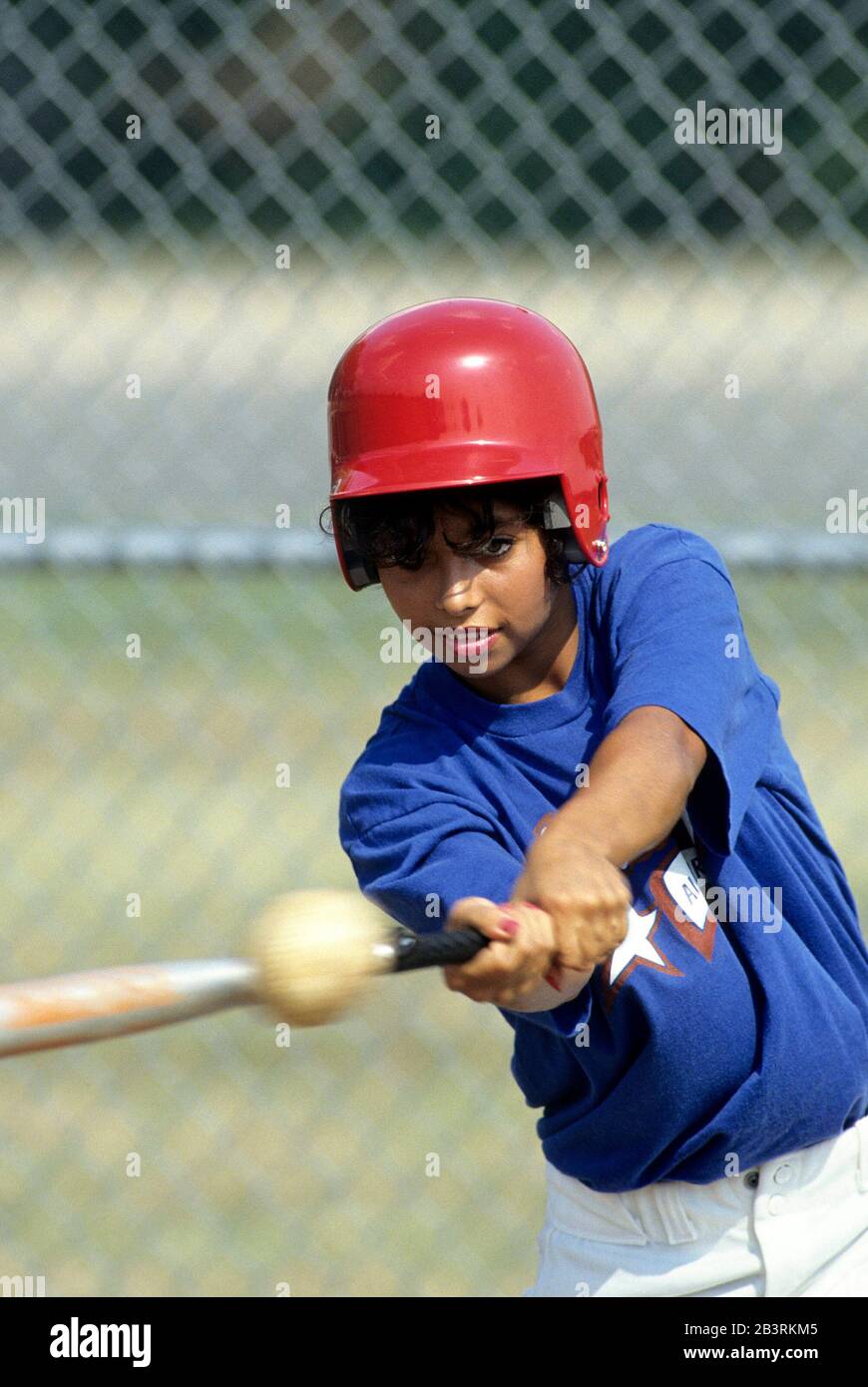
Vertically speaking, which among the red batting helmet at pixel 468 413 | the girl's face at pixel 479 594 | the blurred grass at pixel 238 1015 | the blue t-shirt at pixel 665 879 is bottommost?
the blurred grass at pixel 238 1015

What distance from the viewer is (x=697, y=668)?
5.95 feet

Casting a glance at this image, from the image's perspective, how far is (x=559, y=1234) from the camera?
7.01 ft

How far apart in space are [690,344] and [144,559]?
404cm

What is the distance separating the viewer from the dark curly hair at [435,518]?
1842 millimetres

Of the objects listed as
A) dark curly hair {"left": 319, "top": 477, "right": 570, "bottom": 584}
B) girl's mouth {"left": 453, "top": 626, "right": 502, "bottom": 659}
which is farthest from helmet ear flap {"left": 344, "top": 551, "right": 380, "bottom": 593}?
girl's mouth {"left": 453, "top": 626, "right": 502, "bottom": 659}

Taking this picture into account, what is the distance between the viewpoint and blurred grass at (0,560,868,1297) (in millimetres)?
3297

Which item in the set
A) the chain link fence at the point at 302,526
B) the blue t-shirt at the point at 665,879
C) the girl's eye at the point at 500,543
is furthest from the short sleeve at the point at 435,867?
the chain link fence at the point at 302,526

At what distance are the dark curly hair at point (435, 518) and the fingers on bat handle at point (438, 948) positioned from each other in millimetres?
489

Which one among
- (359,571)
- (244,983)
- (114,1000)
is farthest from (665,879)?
(114,1000)

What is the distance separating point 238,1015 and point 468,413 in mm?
2469

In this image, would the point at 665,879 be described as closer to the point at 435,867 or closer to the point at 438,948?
the point at 435,867

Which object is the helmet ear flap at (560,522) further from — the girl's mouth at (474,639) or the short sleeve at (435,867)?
the short sleeve at (435,867)

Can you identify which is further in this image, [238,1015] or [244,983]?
[238,1015]
